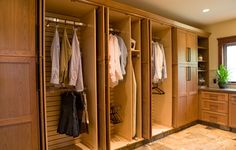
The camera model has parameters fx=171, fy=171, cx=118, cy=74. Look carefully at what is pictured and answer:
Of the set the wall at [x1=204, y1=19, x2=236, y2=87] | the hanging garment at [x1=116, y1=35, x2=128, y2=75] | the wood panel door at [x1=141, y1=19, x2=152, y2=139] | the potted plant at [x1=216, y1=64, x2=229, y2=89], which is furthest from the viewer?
the wall at [x1=204, y1=19, x2=236, y2=87]

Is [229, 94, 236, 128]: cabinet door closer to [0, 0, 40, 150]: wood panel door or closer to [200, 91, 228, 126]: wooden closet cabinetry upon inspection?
[200, 91, 228, 126]: wooden closet cabinetry

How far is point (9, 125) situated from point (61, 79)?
816 mm

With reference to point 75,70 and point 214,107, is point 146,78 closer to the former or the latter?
point 75,70

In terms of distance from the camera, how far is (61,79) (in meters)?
2.36

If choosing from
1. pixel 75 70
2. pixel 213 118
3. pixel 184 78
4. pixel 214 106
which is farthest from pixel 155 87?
pixel 75 70

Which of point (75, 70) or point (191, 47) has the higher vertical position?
point (191, 47)

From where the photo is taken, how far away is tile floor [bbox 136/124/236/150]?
294cm

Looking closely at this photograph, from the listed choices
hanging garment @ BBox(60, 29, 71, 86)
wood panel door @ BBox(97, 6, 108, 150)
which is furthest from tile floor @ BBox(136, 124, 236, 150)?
hanging garment @ BBox(60, 29, 71, 86)

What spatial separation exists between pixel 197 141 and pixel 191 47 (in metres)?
2.07

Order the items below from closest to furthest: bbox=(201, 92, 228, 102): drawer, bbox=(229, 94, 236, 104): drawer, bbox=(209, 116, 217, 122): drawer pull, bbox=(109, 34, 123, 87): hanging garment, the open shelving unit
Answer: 1. bbox=(109, 34, 123, 87): hanging garment
2. bbox=(229, 94, 236, 104): drawer
3. bbox=(201, 92, 228, 102): drawer
4. bbox=(209, 116, 217, 122): drawer pull
5. the open shelving unit

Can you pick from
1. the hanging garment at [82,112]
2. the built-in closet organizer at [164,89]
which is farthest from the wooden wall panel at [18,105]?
the built-in closet organizer at [164,89]

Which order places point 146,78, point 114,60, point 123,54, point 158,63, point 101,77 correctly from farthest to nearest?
point 158,63 → point 146,78 → point 123,54 → point 114,60 → point 101,77

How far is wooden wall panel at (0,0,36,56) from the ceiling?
5.86 feet

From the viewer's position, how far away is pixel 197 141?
3.19 m
